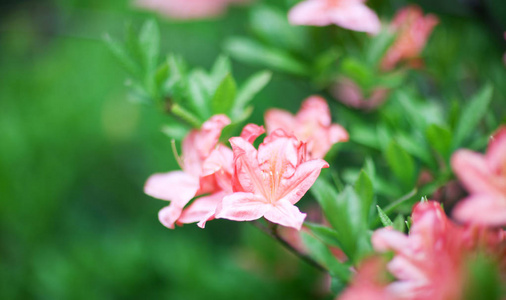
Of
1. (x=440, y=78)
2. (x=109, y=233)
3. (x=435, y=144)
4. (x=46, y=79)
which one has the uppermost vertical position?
(x=440, y=78)

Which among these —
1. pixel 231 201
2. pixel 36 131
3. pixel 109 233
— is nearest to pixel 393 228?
pixel 231 201

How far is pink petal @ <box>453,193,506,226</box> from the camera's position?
0.42 metres

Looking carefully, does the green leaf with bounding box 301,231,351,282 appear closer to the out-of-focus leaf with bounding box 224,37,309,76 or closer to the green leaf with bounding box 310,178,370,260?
the green leaf with bounding box 310,178,370,260

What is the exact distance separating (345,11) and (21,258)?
1135mm

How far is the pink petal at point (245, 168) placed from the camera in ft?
1.84

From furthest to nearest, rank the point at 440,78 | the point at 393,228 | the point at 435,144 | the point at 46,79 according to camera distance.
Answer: the point at 46,79
the point at 440,78
the point at 435,144
the point at 393,228

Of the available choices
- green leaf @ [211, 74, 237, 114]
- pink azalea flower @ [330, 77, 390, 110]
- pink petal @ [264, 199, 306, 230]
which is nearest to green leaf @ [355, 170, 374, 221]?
pink petal @ [264, 199, 306, 230]

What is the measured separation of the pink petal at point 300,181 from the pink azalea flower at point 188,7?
131 centimetres

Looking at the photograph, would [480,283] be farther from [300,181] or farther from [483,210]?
[300,181]

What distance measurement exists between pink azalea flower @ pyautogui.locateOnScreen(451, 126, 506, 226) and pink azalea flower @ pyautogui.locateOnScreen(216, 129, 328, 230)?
154 millimetres

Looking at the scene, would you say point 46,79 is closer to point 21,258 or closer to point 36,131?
point 36,131

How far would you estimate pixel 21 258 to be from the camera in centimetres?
139

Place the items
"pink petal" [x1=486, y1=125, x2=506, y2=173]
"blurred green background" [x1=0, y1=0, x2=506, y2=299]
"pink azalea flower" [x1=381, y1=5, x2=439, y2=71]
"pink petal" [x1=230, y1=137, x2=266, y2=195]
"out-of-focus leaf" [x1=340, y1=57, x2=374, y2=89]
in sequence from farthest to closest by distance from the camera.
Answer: "blurred green background" [x1=0, y1=0, x2=506, y2=299]
"pink azalea flower" [x1=381, y1=5, x2=439, y2=71]
"out-of-focus leaf" [x1=340, y1=57, x2=374, y2=89]
"pink petal" [x1=230, y1=137, x2=266, y2=195]
"pink petal" [x1=486, y1=125, x2=506, y2=173]

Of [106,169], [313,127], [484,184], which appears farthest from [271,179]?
[106,169]
